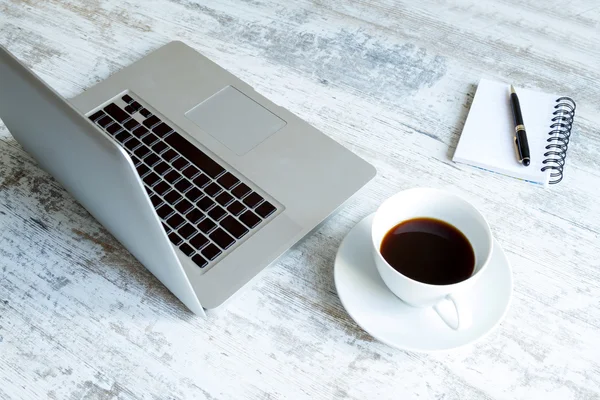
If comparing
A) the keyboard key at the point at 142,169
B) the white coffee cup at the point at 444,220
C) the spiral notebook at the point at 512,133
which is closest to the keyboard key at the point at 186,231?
the keyboard key at the point at 142,169

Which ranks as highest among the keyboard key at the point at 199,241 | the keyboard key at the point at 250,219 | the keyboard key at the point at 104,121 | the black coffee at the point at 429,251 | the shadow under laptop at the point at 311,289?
the black coffee at the point at 429,251

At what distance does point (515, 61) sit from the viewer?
98 cm

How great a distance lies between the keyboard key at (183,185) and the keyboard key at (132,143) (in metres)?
0.09

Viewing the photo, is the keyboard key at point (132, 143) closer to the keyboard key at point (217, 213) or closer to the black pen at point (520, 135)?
the keyboard key at point (217, 213)

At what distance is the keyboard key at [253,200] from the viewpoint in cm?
76

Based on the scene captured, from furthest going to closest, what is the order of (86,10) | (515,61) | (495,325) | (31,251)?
(86,10)
(515,61)
(31,251)
(495,325)

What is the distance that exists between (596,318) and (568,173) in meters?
0.21

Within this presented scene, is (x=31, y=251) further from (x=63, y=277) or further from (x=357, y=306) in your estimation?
(x=357, y=306)

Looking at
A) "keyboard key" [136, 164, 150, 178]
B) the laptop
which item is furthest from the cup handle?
"keyboard key" [136, 164, 150, 178]

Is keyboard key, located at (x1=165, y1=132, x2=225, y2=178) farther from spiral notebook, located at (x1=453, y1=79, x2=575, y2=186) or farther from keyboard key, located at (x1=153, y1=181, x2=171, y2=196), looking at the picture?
spiral notebook, located at (x1=453, y1=79, x2=575, y2=186)

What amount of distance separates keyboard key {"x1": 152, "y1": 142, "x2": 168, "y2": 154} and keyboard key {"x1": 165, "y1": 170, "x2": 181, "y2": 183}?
5cm

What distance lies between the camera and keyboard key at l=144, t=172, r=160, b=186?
775mm

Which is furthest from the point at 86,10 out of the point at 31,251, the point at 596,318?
the point at 596,318

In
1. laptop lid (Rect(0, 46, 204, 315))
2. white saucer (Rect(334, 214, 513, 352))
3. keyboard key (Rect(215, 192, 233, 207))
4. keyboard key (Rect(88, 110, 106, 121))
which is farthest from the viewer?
keyboard key (Rect(88, 110, 106, 121))
